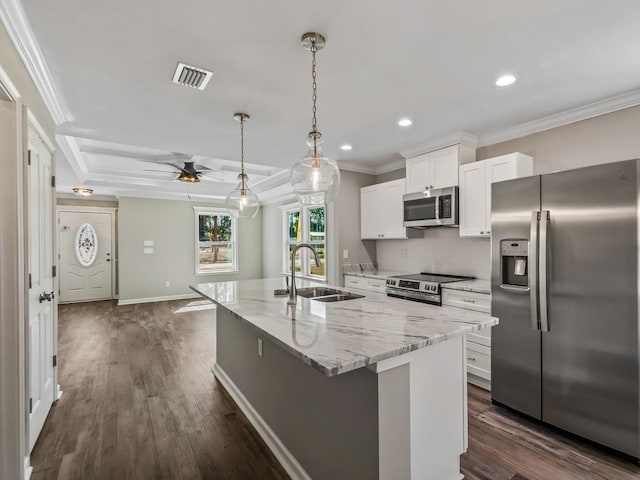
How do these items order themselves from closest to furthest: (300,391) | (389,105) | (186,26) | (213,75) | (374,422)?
1. (374,422)
2. (186,26)
3. (300,391)
4. (213,75)
5. (389,105)

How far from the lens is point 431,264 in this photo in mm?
4188

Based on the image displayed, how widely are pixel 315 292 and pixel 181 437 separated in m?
1.41

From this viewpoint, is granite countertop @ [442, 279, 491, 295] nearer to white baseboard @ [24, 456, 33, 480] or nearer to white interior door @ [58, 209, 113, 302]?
white baseboard @ [24, 456, 33, 480]

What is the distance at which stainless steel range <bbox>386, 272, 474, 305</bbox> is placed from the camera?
3.35 metres

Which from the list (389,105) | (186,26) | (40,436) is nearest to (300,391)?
(40,436)

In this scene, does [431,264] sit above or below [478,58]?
below

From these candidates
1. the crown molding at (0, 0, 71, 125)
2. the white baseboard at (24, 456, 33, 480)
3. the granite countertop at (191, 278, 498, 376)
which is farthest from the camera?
the white baseboard at (24, 456, 33, 480)

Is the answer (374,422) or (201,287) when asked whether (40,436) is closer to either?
(201,287)

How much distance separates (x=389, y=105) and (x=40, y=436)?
12.0 feet

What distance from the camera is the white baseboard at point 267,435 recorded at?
1.91m

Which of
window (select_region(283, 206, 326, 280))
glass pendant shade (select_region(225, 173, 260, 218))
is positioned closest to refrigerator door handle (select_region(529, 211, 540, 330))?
glass pendant shade (select_region(225, 173, 260, 218))

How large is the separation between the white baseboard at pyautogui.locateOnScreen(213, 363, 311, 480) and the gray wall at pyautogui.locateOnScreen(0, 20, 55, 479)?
4.35ft

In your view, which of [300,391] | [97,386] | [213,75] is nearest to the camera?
[300,391]

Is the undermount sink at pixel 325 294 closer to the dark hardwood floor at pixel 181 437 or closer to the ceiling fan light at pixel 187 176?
the dark hardwood floor at pixel 181 437
